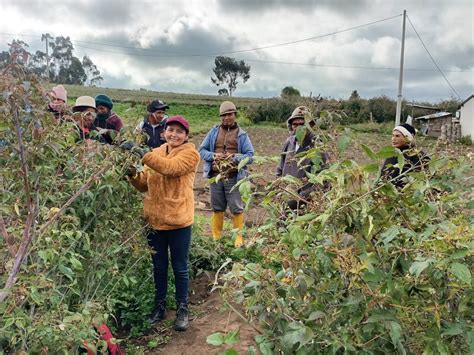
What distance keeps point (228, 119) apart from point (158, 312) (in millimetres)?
2138

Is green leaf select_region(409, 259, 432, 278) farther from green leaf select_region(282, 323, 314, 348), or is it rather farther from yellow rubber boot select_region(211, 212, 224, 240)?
yellow rubber boot select_region(211, 212, 224, 240)

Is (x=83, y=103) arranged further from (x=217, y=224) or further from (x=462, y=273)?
(x=462, y=273)

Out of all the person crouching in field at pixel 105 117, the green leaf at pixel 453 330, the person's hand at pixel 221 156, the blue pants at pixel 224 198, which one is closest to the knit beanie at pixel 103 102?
the person crouching in field at pixel 105 117

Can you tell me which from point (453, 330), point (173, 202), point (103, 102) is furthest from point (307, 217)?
point (103, 102)

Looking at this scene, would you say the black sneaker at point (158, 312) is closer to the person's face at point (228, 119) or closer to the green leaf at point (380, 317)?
the person's face at point (228, 119)

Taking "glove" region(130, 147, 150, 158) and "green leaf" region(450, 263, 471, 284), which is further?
"glove" region(130, 147, 150, 158)

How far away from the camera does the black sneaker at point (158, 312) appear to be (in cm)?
340

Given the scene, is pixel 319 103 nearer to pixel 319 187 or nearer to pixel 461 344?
pixel 319 187

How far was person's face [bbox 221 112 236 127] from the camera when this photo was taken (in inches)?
182

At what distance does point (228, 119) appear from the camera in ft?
15.2

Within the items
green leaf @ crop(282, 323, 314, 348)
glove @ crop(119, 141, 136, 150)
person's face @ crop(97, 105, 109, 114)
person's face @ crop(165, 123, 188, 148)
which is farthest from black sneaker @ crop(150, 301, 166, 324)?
green leaf @ crop(282, 323, 314, 348)


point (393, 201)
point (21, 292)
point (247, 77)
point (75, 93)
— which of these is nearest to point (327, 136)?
Result: point (393, 201)

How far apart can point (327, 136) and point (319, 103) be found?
12cm

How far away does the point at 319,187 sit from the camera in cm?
137
